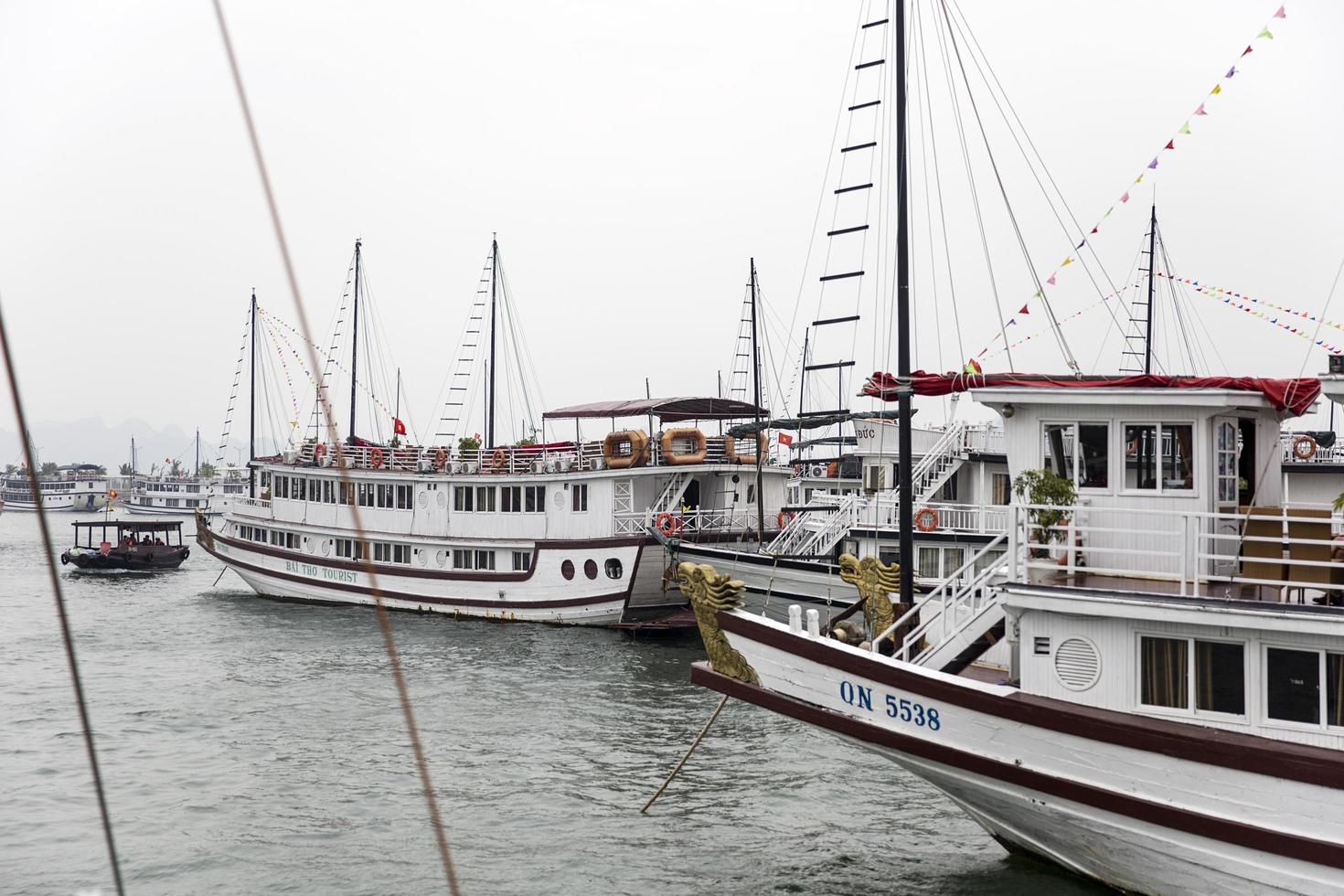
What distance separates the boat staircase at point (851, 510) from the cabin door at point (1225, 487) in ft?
47.8

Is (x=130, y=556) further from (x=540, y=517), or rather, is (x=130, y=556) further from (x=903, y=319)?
(x=903, y=319)

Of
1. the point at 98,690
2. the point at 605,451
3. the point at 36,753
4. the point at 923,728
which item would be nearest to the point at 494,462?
the point at 605,451

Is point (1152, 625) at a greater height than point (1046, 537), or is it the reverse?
point (1046, 537)

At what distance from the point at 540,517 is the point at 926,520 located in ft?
41.9

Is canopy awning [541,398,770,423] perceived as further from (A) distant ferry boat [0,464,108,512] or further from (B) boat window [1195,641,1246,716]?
(A) distant ferry boat [0,464,108,512]

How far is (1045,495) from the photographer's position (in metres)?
11.1

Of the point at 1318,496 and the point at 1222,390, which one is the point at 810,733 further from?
the point at 1318,496

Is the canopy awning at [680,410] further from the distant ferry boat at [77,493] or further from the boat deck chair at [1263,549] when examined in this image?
the distant ferry boat at [77,493]

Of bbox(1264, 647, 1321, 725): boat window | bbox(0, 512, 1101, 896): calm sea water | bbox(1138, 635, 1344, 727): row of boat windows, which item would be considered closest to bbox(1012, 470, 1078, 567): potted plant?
bbox(1138, 635, 1344, 727): row of boat windows

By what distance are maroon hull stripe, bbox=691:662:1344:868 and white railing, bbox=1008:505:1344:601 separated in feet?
6.36

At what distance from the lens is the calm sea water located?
12688 mm

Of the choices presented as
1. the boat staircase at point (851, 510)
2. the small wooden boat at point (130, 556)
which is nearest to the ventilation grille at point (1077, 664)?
the boat staircase at point (851, 510)

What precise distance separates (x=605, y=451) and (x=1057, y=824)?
22.6m

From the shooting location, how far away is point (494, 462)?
112 ft
